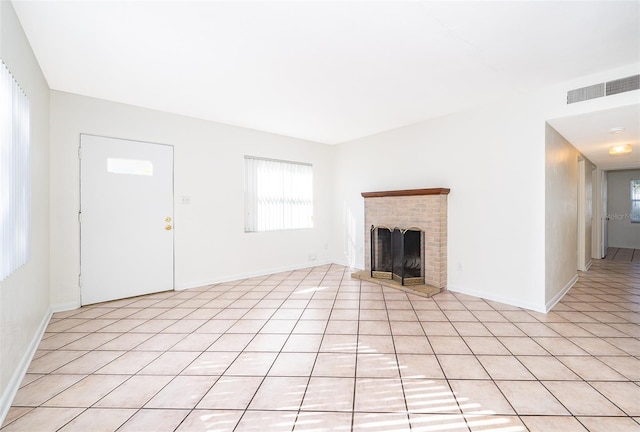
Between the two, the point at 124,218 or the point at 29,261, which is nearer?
the point at 29,261

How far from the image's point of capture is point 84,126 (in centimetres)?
345

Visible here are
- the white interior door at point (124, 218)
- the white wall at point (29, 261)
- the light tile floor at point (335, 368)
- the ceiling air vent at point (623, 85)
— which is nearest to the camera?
the light tile floor at point (335, 368)

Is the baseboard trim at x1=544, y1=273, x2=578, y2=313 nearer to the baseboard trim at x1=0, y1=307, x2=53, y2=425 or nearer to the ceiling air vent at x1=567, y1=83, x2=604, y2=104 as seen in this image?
the ceiling air vent at x1=567, y1=83, x2=604, y2=104

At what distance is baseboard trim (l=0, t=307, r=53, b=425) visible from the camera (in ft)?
5.48

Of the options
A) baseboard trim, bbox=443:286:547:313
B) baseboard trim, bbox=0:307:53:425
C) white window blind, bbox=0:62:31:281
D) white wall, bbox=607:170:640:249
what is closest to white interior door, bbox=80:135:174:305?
baseboard trim, bbox=0:307:53:425

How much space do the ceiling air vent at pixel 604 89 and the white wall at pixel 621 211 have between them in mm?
7393

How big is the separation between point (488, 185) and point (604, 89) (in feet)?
4.63

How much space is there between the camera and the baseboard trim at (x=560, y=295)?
131 inches

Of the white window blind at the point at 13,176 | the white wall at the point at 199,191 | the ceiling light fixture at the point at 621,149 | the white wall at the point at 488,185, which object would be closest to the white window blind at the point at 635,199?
the ceiling light fixture at the point at 621,149

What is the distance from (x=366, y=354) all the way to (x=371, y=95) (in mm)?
2884

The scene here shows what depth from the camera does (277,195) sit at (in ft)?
17.5

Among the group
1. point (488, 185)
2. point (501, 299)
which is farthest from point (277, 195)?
point (501, 299)

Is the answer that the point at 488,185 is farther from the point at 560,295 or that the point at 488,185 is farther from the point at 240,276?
the point at 240,276

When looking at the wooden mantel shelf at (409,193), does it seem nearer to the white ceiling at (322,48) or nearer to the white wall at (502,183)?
the white wall at (502,183)
